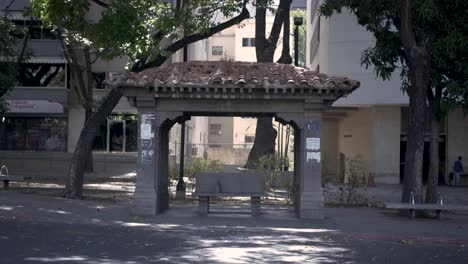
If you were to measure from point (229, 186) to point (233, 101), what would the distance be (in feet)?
7.02

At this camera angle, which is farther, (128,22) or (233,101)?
(128,22)

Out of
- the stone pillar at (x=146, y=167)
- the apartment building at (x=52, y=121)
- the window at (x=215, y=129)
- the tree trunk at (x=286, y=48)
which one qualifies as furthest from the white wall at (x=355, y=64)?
the window at (x=215, y=129)

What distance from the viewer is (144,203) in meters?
16.1

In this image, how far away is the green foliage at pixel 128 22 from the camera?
17875 millimetres

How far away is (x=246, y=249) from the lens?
449 inches

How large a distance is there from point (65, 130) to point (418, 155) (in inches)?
978

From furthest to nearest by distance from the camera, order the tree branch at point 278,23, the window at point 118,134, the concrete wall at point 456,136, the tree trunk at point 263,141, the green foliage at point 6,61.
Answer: the window at point 118,134
the concrete wall at point 456,136
the tree trunk at point 263,141
the tree branch at point 278,23
the green foliage at point 6,61

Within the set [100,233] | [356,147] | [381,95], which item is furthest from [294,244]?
[356,147]

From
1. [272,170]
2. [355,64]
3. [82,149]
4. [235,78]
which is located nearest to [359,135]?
[355,64]

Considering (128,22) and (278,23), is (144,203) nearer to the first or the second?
(128,22)

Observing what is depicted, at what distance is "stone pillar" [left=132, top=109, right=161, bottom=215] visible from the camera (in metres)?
16.2

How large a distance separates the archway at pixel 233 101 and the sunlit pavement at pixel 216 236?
89 cm

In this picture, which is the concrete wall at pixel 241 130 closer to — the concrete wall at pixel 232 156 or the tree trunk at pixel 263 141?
the concrete wall at pixel 232 156

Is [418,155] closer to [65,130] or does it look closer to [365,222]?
[365,222]
